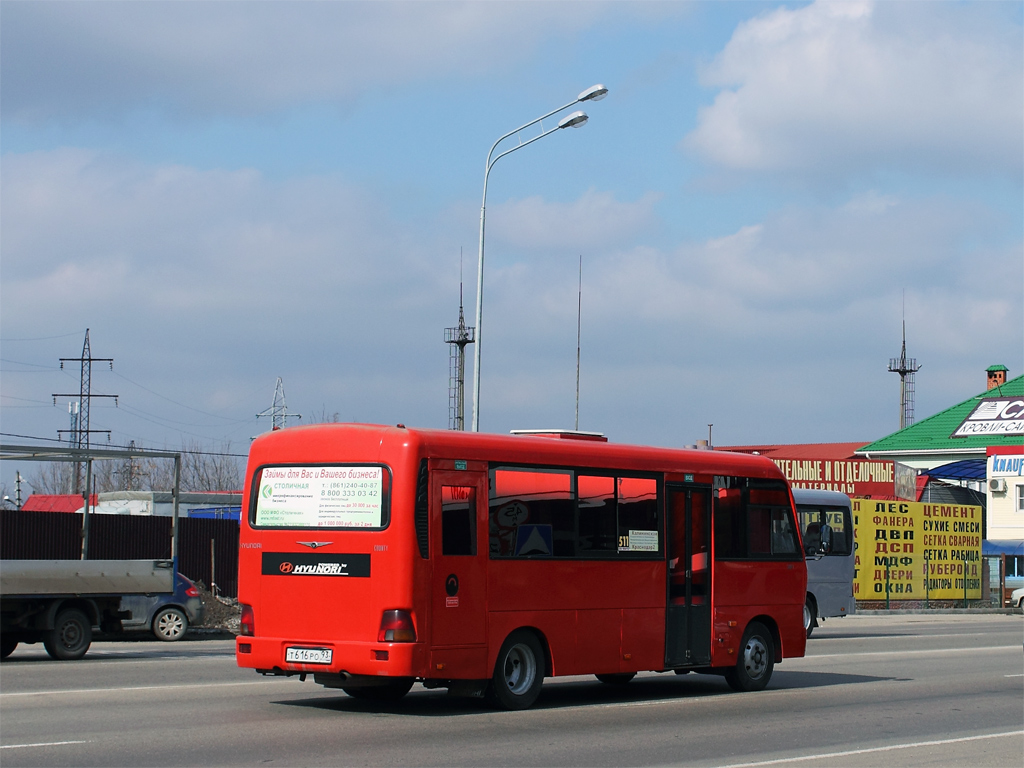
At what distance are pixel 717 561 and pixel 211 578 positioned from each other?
1954 cm

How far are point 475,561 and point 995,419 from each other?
57924 millimetres

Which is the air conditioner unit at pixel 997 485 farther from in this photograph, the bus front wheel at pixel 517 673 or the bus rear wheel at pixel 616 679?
the bus front wheel at pixel 517 673

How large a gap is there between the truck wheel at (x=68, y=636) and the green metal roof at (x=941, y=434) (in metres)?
53.0

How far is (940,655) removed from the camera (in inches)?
885

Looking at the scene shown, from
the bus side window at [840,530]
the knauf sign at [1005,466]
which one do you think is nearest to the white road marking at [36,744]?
the bus side window at [840,530]

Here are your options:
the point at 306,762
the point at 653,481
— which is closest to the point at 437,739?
the point at 306,762

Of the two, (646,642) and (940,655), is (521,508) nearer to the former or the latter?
(646,642)

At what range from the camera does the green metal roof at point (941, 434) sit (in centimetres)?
6550

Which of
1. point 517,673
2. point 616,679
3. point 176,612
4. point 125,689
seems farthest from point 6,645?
point 517,673

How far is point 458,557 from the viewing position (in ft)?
41.4

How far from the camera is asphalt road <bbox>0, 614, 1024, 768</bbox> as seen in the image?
401 inches

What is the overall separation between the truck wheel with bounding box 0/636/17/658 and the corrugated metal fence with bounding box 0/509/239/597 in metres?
8.18

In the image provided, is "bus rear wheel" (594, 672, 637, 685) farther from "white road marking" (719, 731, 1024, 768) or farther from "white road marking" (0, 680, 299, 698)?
"white road marking" (719, 731, 1024, 768)

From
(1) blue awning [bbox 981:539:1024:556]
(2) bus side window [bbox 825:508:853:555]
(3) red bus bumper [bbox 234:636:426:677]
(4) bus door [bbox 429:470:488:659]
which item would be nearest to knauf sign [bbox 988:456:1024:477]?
(1) blue awning [bbox 981:539:1024:556]
